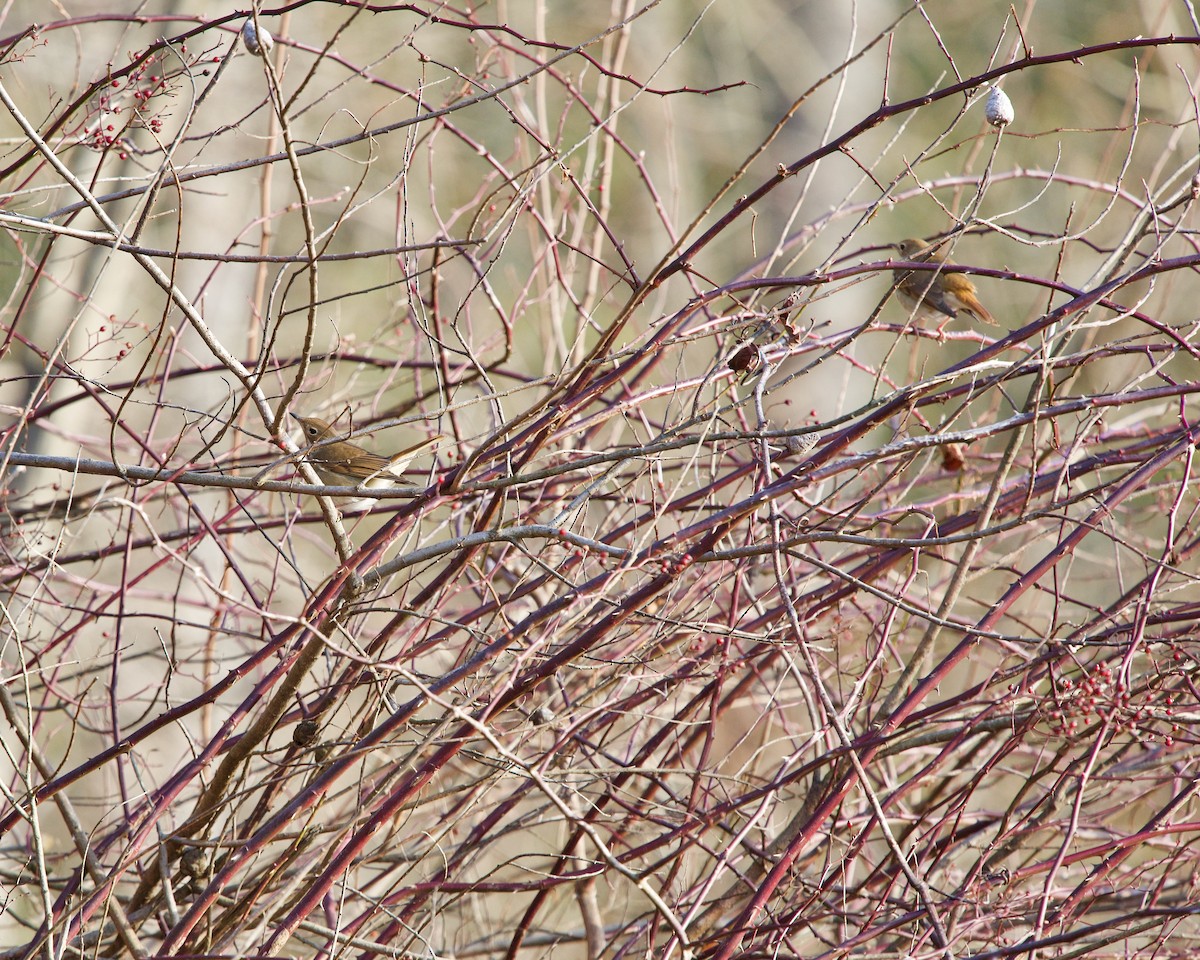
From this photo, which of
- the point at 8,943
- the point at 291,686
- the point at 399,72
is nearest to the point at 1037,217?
the point at 399,72

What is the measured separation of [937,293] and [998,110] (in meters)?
1.44

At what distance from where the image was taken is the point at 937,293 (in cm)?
413

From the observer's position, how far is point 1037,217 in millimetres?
16094

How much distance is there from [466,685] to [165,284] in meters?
1.35

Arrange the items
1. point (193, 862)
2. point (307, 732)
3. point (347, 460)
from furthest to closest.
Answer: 1. point (347, 460)
2. point (193, 862)
3. point (307, 732)

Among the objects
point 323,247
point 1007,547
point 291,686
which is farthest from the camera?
point 1007,547

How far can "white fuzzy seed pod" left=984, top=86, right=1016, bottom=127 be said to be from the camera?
2.71m

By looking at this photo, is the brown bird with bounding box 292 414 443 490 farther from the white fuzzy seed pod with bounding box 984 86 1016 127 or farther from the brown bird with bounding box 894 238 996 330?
the white fuzzy seed pod with bounding box 984 86 1016 127

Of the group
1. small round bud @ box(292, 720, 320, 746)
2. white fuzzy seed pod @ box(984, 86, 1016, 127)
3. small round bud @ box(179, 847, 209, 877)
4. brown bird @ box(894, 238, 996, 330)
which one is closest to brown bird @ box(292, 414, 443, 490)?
small round bud @ box(292, 720, 320, 746)

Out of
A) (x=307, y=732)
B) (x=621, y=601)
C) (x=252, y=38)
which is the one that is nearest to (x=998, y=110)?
(x=621, y=601)

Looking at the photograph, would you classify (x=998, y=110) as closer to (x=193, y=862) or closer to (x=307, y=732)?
(x=307, y=732)

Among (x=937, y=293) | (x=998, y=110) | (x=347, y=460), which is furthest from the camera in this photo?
(x=347, y=460)

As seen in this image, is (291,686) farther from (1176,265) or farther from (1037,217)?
(1037,217)

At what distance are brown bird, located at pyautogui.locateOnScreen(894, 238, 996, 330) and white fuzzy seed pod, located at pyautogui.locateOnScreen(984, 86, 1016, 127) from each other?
3.47 ft
